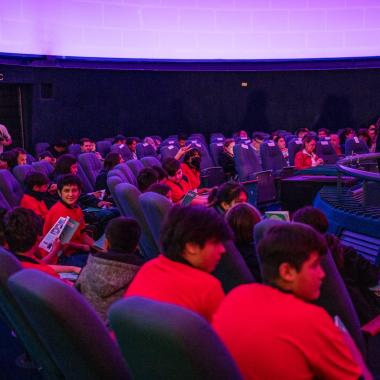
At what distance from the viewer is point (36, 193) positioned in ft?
17.0

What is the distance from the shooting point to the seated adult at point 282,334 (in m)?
1.62

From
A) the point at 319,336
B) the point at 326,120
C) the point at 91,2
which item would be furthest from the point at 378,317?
the point at 326,120

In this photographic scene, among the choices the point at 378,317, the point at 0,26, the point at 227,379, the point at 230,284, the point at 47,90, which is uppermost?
the point at 0,26

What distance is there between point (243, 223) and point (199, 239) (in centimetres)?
92

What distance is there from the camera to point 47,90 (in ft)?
36.9

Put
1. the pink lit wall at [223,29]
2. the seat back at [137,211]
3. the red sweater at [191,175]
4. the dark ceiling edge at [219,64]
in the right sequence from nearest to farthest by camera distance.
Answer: the seat back at [137,211] → the red sweater at [191,175] → the pink lit wall at [223,29] → the dark ceiling edge at [219,64]

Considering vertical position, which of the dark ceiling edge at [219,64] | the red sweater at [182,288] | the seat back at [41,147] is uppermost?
the dark ceiling edge at [219,64]

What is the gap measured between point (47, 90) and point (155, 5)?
2.71 meters

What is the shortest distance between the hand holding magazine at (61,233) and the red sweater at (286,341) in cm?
245

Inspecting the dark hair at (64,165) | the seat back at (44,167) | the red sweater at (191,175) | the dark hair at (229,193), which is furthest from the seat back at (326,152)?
the dark hair at (229,193)

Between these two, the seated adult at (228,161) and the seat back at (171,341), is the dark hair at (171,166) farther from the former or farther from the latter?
the seat back at (171,341)

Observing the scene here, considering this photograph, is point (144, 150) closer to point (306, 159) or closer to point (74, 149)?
point (74, 149)

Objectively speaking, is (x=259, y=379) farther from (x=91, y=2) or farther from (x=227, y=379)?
(x=91, y=2)

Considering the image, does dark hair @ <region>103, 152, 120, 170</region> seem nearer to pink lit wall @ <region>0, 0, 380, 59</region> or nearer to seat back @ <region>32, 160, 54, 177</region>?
seat back @ <region>32, 160, 54, 177</region>
